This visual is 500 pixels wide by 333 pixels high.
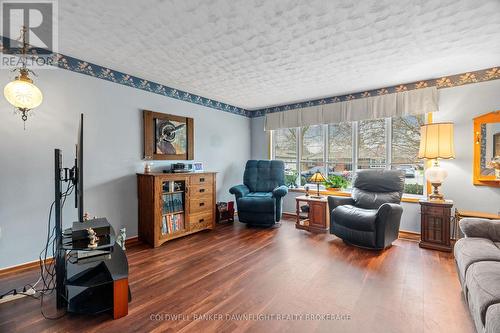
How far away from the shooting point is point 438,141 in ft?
9.72

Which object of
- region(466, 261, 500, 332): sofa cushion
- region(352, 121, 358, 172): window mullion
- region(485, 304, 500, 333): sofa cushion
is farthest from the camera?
region(352, 121, 358, 172): window mullion

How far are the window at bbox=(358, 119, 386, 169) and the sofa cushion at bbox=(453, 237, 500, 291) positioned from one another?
6.58 ft

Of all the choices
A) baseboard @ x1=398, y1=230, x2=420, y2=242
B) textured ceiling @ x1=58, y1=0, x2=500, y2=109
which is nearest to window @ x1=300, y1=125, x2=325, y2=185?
textured ceiling @ x1=58, y1=0, x2=500, y2=109

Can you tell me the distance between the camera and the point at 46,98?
251cm

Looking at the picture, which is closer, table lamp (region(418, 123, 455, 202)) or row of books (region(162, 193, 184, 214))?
table lamp (region(418, 123, 455, 202))

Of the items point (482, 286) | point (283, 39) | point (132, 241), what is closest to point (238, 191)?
point (132, 241)

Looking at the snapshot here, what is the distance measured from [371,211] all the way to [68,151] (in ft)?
12.5

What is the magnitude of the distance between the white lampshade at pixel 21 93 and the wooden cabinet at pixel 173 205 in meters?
1.39

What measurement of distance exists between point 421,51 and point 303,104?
224 centimetres

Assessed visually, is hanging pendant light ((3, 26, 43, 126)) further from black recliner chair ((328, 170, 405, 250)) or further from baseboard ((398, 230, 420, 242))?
baseboard ((398, 230, 420, 242))

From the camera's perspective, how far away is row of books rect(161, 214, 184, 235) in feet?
10.5

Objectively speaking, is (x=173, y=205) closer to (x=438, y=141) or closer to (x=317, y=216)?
(x=317, y=216)

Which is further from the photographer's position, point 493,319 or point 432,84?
point 432,84

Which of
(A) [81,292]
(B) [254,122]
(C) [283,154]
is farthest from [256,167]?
(A) [81,292]
